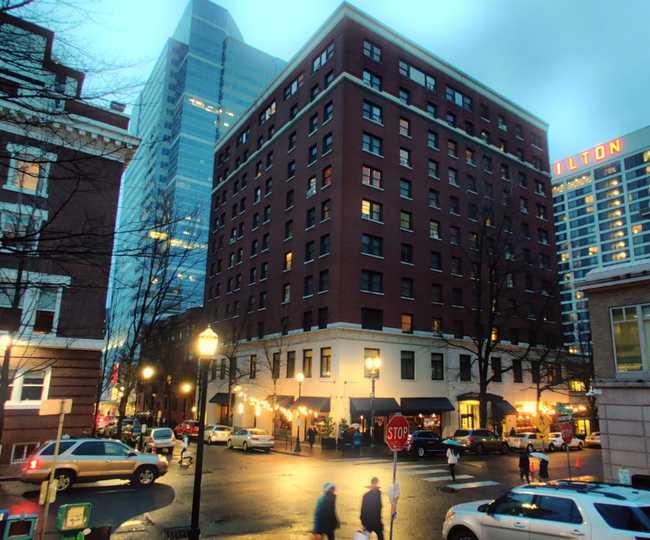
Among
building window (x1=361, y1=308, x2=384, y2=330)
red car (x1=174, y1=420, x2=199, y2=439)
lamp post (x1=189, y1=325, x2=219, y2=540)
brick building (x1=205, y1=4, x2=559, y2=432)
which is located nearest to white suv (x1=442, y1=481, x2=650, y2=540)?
lamp post (x1=189, y1=325, x2=219, y2=540)

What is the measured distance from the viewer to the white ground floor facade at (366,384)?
119 ft

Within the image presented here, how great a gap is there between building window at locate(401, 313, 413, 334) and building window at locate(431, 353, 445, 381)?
3.29 meters

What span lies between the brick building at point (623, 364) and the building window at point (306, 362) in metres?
24.8

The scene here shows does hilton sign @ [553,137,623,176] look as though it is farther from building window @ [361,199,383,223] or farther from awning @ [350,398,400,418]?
awning @ [350,398,400,418]

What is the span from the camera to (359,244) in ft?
128

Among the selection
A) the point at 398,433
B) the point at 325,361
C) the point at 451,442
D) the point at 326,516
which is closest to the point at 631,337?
the point at 398,433

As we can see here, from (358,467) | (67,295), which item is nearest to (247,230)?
(67,295)

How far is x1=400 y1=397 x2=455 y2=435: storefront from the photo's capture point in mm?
38500

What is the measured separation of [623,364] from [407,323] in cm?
2411

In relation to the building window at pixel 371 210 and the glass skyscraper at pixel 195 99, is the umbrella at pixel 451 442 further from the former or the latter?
the glass skyscraper at pixel 195 99

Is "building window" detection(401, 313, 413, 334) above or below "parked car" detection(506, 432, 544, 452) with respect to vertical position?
above

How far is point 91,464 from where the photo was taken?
16.1 metres

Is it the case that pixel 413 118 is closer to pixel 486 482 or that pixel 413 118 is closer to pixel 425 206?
pixel 425 206

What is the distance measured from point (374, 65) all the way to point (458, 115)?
11553 mm
